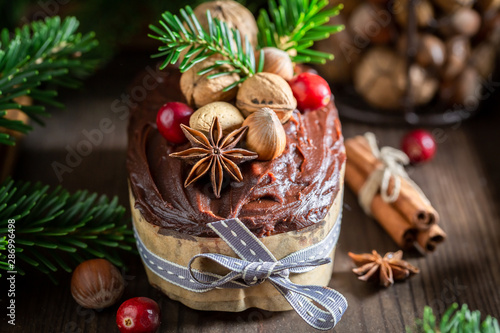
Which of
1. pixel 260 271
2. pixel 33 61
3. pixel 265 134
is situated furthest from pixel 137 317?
pixel 33 61

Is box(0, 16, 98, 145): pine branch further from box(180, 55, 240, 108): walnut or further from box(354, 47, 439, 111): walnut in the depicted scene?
box(354, 47, 439, 111): walnut

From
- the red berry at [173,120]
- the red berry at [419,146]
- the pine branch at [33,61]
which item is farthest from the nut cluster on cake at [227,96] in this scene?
the red berry at [419,146]

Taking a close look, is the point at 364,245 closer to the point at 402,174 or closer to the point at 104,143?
the point at 402,174

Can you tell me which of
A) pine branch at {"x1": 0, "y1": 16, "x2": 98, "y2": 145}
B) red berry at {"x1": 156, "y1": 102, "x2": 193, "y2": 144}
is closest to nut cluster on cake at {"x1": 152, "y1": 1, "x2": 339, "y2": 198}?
red berry at {"x1": 156, "y1": 102, "x2": 193, "y2": 144}

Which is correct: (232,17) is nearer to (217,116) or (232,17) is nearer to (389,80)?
(217,116)

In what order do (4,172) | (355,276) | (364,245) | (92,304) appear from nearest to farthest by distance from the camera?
1. (92,304)
2. (355,276)
3. (364,245)
4. (4,172)

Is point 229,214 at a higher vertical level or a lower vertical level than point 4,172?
higher

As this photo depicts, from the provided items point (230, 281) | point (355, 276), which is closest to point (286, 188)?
point (230, 281)
